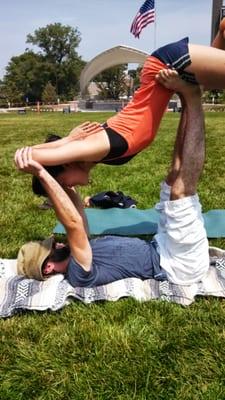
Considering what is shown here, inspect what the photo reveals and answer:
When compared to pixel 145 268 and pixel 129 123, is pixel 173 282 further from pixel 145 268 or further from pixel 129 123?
pixel 129 123

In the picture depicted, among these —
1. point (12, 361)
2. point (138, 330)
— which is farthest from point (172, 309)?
point (12, 361)

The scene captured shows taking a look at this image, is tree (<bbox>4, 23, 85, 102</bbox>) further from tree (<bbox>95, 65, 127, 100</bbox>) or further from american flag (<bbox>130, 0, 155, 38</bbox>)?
american flag (<bbox>130, 0, 155, 38</bbox>)

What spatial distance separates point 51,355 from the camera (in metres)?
2.90

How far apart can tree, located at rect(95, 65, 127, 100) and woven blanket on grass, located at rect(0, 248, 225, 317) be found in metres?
87.7

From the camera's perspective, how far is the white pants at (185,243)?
3.70m

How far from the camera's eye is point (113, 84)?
90312mm

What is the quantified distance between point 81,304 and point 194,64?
198cm

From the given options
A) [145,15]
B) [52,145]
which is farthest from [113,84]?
[52,145]

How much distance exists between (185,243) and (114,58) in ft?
198

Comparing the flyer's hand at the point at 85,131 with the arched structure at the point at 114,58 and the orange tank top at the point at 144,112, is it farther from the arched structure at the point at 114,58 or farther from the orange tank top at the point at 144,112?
the arched structure at the point at 114,58

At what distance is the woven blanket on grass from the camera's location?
3447mm

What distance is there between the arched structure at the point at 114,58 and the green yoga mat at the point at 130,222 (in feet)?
146

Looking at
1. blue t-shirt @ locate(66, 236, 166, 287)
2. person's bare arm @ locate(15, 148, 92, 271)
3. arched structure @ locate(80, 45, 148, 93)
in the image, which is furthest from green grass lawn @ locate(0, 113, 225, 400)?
arched structure @ locate(80, 45, 148, 93)

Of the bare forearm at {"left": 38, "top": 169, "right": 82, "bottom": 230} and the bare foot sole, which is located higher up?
the bare foot sole
